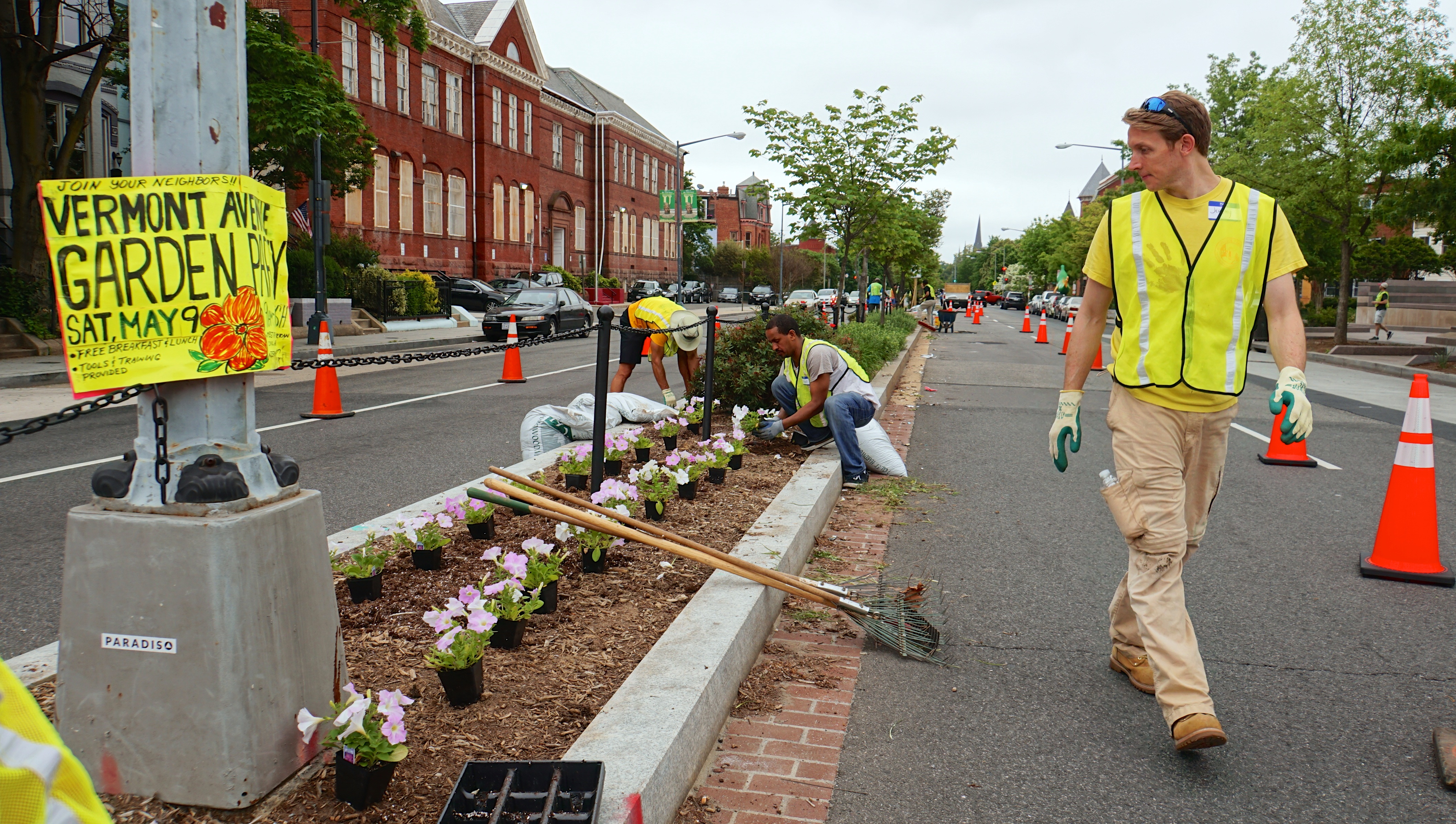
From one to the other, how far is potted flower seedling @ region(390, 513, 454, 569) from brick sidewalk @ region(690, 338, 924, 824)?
4.89 feet

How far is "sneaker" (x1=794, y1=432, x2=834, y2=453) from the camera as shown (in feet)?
26.1

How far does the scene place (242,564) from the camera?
7.94 ft

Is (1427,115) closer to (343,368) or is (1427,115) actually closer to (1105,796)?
(343,368)

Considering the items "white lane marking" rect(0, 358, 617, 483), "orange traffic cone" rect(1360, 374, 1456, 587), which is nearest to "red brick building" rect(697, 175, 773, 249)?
→ "white lane marking" rect(0, 358, 617, 483)

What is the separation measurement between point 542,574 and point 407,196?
38.5 m

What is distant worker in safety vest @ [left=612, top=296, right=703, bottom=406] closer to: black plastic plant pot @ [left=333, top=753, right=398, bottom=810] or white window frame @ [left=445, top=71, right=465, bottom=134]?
black plastic plant pot @ [left=333, top=753, right=398, bottom=810]

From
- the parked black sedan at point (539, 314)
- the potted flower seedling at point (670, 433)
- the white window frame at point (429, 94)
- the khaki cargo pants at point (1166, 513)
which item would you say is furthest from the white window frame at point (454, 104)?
the khaki cargo pants at point (1166, 513)

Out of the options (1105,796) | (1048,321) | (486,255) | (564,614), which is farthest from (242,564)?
(1048,321)

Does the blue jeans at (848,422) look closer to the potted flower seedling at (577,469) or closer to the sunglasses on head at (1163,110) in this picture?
the potted flower seedling at (577,469)

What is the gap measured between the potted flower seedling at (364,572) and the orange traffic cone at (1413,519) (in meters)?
5.12

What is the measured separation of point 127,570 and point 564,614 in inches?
70.0

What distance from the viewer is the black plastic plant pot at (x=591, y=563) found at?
14.7 ft

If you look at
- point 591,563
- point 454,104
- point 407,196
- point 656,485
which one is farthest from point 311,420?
point 454,104

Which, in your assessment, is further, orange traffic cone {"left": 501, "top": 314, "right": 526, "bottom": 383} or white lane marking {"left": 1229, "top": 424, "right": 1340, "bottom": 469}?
orange traffic cone {"left": 501, "top": 314, "right": 526, "bottom": 383}
